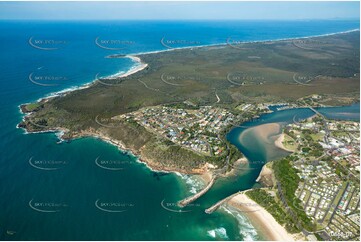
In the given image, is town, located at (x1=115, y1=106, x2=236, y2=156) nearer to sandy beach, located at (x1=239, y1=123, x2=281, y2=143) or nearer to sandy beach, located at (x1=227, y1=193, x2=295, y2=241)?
sandy beach, located at (x1=239, y1=123, x2=281, y2=143)

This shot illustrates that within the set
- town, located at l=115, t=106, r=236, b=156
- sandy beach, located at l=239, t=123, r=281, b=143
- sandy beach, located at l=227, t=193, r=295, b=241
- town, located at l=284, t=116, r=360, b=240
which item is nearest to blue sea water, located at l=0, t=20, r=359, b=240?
sandy beach, located at l=227, t=193, r=295, b=241

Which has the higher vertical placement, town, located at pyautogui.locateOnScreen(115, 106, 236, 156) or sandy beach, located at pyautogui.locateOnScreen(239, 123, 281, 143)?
town, located at pyautogui.locateOnScreen(115, 106, 236, 156)

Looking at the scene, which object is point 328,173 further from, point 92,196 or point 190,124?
point 92,196

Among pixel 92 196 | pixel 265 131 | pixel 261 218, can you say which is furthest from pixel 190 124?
pixel 261 218

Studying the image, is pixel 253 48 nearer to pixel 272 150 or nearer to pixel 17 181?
pixel 272 150

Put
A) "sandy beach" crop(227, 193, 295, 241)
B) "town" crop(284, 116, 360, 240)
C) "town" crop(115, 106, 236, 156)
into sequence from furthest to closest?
1. "town" crop(115, 106, 236, 156)
2. "town" crop(284, 116, 360, 240)
3. "sandy beach" crop(227, 193, 295, 241)

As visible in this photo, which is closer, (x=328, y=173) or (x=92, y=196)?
(x=92, y=196)

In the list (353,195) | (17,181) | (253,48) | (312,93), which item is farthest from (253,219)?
(253,48)

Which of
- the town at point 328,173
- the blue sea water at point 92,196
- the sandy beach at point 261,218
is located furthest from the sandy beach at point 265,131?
the sandy beach at point 261,218
